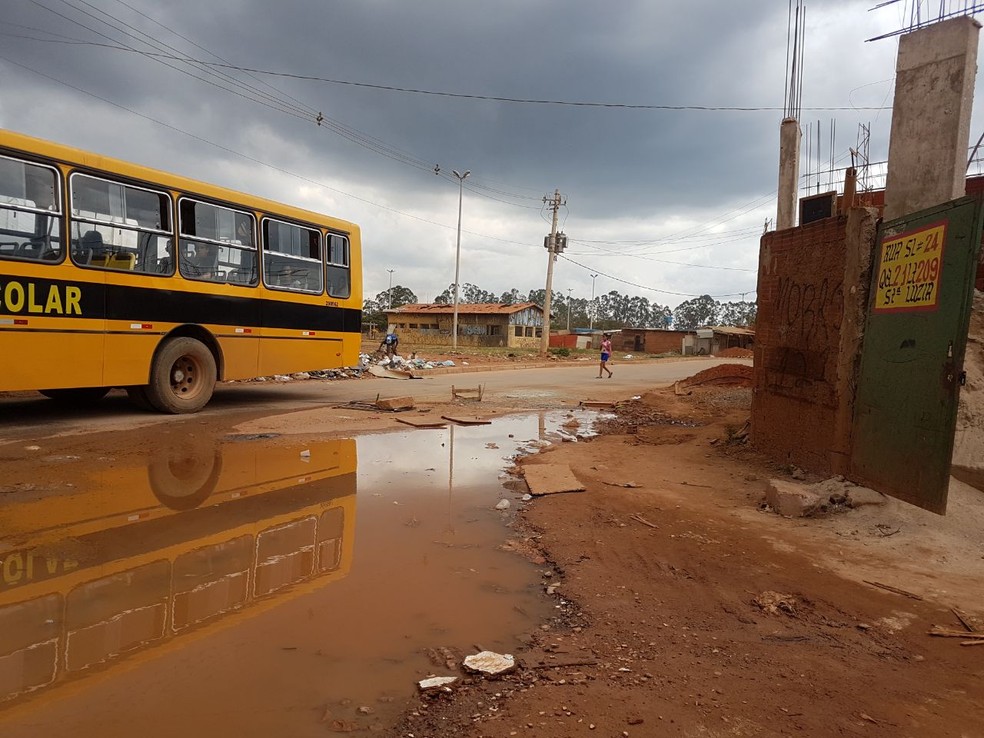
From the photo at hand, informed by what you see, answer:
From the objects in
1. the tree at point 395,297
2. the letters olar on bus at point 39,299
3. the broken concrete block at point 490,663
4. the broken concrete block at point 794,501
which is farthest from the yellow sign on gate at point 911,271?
the tree at point 395,297

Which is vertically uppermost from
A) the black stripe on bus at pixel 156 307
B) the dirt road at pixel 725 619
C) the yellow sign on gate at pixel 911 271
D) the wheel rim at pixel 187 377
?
the yellow sign on gate at pixel 911 271

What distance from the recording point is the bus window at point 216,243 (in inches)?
360

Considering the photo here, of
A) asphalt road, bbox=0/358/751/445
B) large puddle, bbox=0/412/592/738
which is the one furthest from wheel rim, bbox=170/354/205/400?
large puddle, bbox=0/412/592/738

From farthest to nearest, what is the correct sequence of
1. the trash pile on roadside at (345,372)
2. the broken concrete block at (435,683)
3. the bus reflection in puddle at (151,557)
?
1. the trash pile on roadside at (345,372)
2. the bus reflection in puddle at (151,557)
3. the broken concrete block at (435,683)

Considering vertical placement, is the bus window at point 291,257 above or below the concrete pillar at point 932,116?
below

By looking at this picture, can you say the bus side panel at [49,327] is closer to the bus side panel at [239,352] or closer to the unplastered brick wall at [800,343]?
the bus side panel at [239,352]

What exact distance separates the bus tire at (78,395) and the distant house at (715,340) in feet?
170

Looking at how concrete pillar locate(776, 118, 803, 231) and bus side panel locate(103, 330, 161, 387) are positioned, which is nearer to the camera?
bus side panel locate(103, 330, 161, 387)

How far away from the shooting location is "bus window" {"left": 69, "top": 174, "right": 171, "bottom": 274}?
7832mm

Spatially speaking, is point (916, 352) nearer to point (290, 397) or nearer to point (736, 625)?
point (736, 625)

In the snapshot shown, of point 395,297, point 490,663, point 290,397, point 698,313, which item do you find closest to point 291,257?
point 290,397

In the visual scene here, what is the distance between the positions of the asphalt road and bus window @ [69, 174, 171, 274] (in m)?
2.22

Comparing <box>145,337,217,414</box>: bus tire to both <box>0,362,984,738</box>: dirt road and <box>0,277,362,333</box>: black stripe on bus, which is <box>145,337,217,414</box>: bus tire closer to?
<box>0,277,362,333</box>: black stripe on bus

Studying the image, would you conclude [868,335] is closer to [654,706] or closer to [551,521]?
[551,521]
